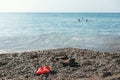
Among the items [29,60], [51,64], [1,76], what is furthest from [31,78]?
[29,60]

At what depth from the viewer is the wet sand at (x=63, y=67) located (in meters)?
14.4

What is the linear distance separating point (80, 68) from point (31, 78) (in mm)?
3260

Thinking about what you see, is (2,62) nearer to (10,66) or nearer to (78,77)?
(10,66)

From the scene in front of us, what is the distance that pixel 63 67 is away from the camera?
16.2 meters

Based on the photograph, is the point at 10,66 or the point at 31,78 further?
the point at 10,66

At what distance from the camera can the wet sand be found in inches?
567

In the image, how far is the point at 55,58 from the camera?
18312 mm

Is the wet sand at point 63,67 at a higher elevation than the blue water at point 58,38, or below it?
higher

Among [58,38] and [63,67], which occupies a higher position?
[63,67]

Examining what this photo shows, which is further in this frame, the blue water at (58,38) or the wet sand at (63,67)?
the blue water at (58,38)

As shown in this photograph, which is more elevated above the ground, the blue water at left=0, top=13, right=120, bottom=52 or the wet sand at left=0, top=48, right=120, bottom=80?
the wet sand at left=0, top=48, right=120, bottom=80

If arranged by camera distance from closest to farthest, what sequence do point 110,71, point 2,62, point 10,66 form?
point 110,71 → point 10,66 → point 2,62

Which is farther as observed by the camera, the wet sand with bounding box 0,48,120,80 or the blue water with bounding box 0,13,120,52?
the blue water with bounding box 0,13,120,52

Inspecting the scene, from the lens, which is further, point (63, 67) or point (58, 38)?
point (58, 38)
